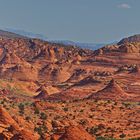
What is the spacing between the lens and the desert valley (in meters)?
47.7

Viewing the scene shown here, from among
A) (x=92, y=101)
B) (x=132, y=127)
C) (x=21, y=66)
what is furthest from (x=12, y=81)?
(x=132, y=127)

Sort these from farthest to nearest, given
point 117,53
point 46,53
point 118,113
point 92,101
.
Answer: point 46,53 < point 117,53 < point 92,101 < point 118,113

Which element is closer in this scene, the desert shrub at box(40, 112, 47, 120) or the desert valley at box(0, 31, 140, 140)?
the desert valley at box(0, 31, 140, 140)

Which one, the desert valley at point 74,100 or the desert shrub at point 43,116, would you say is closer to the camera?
the desert valley at point 74,100

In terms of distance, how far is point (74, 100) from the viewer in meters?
81.8

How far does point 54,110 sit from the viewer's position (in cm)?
6906

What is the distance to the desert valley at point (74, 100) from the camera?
47719 millimetres

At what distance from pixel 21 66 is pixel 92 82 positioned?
37079mm

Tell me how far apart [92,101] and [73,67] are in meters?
67.9

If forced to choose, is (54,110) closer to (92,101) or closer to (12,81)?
(92,101)

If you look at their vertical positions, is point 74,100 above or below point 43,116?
below

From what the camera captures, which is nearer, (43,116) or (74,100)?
(43,116)

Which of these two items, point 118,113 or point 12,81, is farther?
point 12,81

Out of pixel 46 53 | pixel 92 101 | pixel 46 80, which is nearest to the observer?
pixel 92 101
